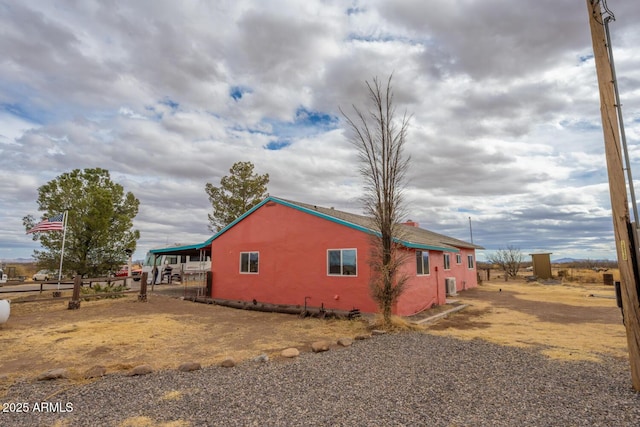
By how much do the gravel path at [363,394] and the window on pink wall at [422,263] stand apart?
7485 millimetres

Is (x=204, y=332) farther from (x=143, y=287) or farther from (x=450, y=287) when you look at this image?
(x=450, y=287)

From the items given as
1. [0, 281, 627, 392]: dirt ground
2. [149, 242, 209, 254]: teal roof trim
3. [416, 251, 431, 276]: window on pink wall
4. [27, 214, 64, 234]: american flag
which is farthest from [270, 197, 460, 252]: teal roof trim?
[27, 214, 64, 234]: american flag

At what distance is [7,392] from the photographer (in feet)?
17.4

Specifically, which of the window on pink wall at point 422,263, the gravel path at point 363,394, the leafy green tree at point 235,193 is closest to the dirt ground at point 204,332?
the gravel path at point 363,394

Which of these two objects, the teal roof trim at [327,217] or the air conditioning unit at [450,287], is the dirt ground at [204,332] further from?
the teal roof trim at [327,217]

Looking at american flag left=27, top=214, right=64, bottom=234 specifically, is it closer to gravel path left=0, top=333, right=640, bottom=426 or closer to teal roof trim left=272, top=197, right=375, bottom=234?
teal roof trim left=272, top=197, right=375, bottom=234

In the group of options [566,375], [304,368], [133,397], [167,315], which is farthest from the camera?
[167,315]

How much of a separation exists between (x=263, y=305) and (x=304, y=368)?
8814 millimetres

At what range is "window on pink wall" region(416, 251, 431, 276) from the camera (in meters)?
14.6

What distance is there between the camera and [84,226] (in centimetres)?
1944

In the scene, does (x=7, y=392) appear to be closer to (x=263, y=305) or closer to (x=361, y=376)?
(x=361, y=376)

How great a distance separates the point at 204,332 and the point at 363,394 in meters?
6.72

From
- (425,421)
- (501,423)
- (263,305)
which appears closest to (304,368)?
(425,421)

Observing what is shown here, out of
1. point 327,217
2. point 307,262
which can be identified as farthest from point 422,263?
point 307,262
